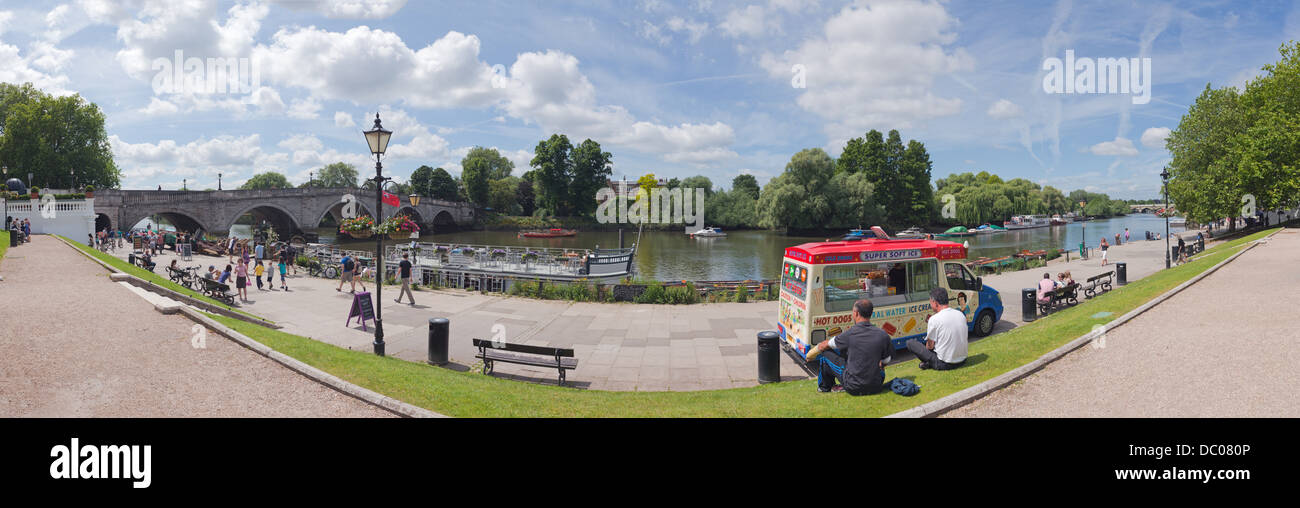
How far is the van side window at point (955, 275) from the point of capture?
38.0 feet

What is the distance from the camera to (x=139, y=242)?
107ft

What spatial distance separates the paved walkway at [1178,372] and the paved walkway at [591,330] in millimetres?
3612

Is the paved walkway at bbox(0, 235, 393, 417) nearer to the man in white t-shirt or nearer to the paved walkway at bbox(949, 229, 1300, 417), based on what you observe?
the man in white t-shirt

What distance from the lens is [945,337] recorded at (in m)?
7.62

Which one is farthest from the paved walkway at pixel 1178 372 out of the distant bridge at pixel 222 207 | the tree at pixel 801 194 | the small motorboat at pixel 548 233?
the small motorboat at pixel 548 233

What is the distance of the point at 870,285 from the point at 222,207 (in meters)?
60.6

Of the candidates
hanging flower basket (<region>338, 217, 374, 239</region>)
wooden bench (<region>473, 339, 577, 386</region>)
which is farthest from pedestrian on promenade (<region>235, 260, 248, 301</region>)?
wooden bench (<region>473, 339, 577, 386</region>)

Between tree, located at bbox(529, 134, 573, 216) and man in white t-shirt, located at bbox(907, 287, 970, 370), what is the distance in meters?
81.9

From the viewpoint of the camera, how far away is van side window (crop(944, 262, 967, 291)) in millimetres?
11594

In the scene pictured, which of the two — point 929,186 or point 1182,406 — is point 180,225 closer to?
point 1182,406

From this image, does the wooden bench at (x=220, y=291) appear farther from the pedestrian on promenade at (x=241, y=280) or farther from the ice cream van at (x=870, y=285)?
the ice cream van at (x=870, y=285)
